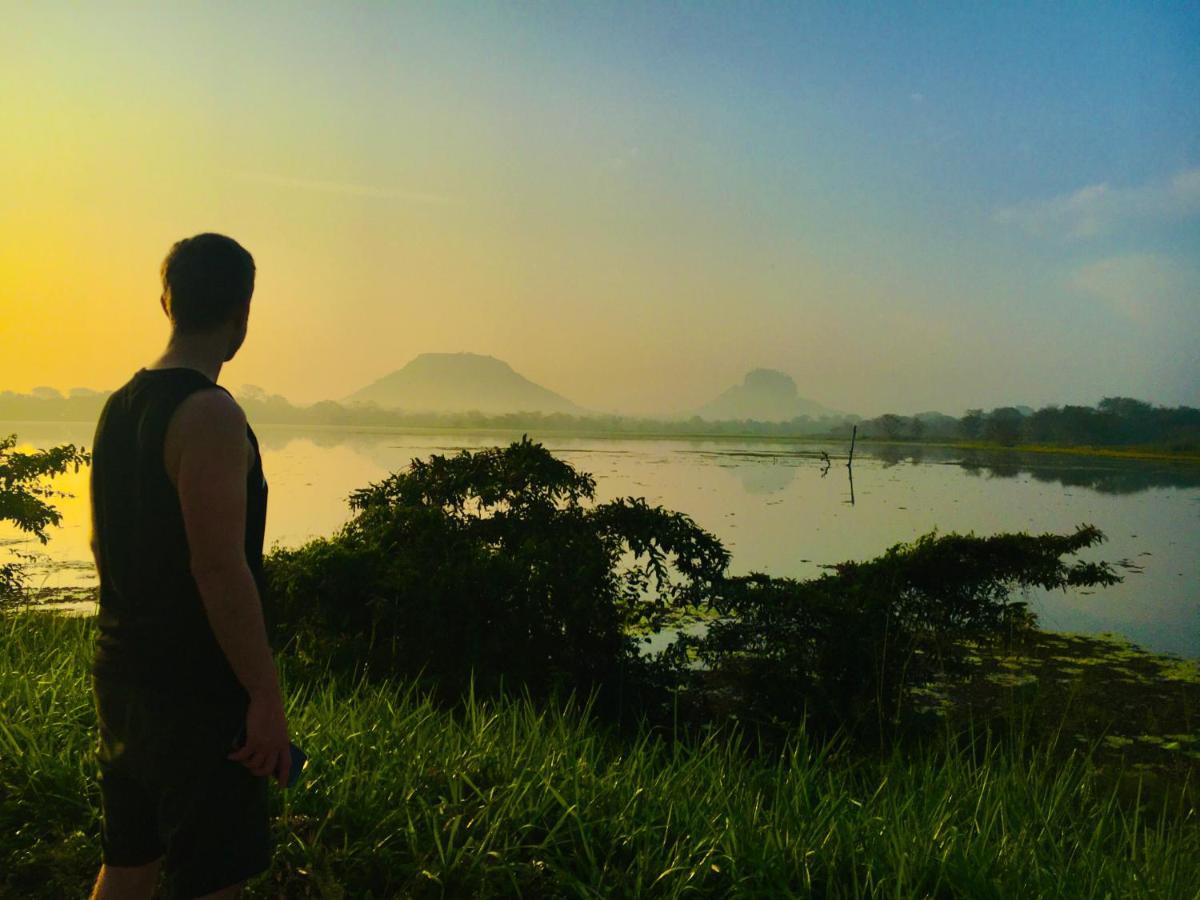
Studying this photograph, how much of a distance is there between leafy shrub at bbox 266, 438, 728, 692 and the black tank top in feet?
9.88

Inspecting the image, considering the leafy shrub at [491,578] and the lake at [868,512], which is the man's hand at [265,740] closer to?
the leafy shrub at [491,578]

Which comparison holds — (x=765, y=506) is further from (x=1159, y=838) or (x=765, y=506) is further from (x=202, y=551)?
(x=202, y=551)

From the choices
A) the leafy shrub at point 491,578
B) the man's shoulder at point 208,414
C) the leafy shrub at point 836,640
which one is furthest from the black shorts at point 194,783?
the leafy shrub at point 836,640

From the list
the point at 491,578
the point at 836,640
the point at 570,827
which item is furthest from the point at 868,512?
the point at 570,827

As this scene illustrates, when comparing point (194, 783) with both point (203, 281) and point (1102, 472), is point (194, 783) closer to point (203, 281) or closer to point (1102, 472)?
point (203, 281)

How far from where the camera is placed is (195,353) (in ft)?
6.77

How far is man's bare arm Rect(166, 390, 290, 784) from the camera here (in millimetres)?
1892

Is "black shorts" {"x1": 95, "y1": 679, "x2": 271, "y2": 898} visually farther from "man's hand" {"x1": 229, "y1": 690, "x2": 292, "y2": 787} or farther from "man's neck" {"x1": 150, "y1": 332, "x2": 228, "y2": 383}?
"man's neck" {"x1": 150, "y1": 332, "x2": 228, "y2": 383}

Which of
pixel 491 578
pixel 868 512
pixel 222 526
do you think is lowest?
pixel 868 512

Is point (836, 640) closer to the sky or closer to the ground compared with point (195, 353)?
closer to the ground

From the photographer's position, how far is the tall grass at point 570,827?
9.46ft

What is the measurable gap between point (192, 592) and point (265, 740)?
0.37m

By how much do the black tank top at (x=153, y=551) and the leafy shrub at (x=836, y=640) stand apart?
3.76 m

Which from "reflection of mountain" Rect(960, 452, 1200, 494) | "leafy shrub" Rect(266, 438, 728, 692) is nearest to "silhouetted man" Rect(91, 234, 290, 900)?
Result: "leafy shrub" Rect(266, 438, 728, 692)
